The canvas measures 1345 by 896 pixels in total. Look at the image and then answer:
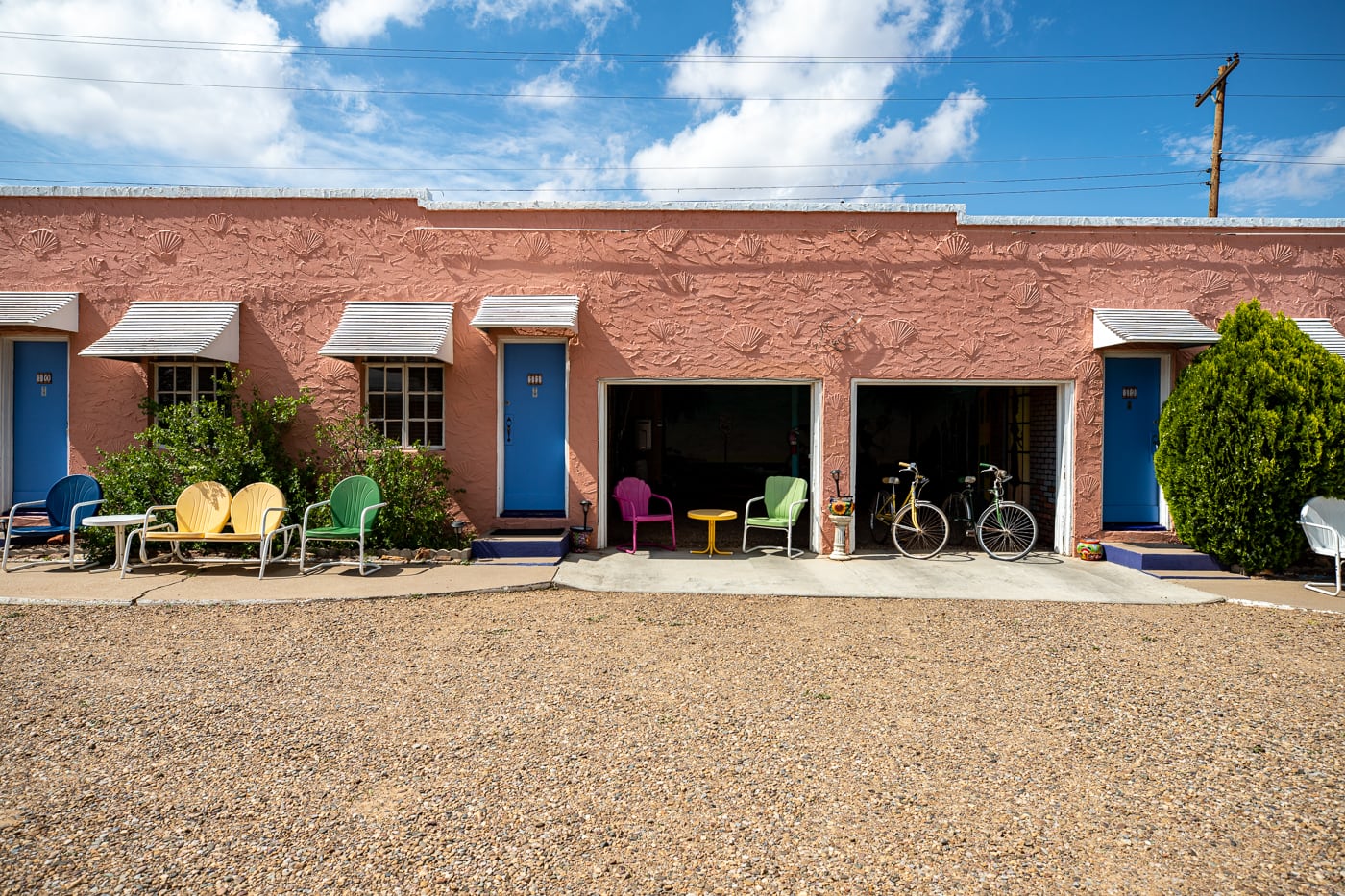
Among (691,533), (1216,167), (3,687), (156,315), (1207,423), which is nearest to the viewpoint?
(3,687)

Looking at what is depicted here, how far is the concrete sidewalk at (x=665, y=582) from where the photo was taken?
6258 millimetres

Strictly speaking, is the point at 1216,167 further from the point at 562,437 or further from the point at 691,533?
the point at 562,437

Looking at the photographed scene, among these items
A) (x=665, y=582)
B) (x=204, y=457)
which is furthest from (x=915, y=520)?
(x=204, y=457)

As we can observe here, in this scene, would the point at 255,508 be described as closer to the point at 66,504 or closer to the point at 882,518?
the point at 66,504

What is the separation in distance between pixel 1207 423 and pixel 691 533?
591cm

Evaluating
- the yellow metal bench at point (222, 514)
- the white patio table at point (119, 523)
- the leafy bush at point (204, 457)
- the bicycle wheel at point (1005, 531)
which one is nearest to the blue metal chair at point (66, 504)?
the leafy bush at point (204, 457)

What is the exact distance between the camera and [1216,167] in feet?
45.2

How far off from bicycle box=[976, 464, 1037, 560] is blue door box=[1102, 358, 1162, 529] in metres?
0.93

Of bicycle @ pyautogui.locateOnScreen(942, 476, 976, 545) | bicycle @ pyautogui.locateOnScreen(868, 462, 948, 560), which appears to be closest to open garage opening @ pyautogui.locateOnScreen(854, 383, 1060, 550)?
bicycle @ pyautogui.locateOnScreen(942, 476, 976, 545)

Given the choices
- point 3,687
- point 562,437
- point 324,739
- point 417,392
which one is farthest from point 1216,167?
point 3,687

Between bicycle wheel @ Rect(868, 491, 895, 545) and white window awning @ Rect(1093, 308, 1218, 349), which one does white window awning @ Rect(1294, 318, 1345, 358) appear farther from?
bicycle wheel @ Rect(868, 491, 895, 545)

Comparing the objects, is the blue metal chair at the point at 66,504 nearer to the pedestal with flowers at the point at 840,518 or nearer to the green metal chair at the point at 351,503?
the green metal chair at the point at 351,503

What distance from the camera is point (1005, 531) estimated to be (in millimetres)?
8281

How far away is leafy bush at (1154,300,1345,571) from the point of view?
6.91 m
